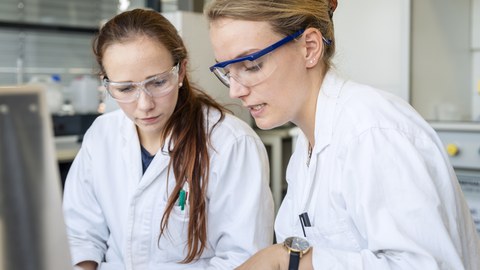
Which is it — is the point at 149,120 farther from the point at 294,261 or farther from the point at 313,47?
the point at 294,261

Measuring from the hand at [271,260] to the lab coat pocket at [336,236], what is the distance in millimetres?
112

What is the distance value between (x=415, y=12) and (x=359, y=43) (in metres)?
0.28

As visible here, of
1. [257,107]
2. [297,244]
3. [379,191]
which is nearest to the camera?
[379,191]

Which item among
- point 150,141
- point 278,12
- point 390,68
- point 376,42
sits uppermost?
point 278,12

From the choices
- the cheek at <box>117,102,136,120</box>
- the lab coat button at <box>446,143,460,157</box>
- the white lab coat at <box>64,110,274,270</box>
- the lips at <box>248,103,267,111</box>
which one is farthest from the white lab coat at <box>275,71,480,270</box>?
the lab coat button at <box>446,143,460,157</box>

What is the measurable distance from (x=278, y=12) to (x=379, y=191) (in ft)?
1.25

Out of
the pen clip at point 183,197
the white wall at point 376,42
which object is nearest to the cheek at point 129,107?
the pen clip at point 183,197

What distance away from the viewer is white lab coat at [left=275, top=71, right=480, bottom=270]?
776 millimetres

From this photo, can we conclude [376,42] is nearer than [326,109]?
No

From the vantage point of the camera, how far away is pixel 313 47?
1.00 meters

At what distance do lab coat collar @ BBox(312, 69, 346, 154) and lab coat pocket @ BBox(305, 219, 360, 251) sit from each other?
0.48 feet

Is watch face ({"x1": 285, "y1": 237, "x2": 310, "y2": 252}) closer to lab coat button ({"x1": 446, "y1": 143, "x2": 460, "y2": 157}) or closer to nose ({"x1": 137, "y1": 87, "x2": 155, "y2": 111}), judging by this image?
nose ({"x1": 137, "y1": 87, "x2": 155, "y2": 111})

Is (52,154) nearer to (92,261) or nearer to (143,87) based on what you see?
(143,87)

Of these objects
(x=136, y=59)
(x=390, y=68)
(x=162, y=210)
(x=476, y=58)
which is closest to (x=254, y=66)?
(x=136, y=59)
